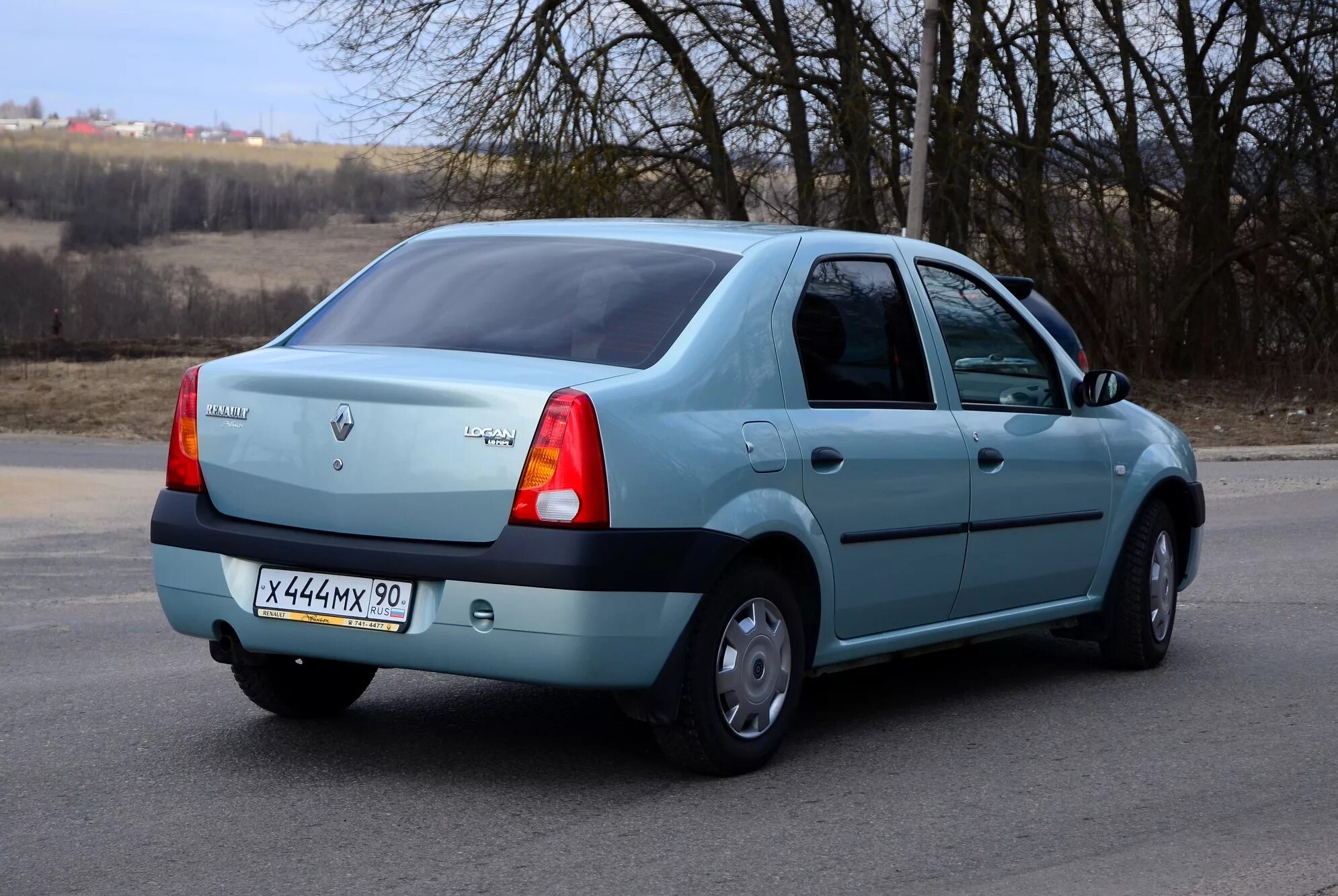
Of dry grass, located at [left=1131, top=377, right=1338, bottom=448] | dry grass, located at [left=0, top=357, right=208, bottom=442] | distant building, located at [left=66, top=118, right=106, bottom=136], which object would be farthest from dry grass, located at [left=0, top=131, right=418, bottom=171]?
dry grass, located at [left=1131, top=377, right=1338, bottom=448]

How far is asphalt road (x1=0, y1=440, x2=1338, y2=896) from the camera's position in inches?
166

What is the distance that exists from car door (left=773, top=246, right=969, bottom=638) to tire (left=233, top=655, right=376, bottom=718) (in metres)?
1.64

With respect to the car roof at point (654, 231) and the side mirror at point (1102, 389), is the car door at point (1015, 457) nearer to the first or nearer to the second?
the side mirror at point (1102, 389)

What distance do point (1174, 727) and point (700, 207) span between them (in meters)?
21.8

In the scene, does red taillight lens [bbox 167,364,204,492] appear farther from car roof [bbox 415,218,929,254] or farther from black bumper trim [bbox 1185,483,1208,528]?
black bumper trim [bbox 1185,483,1208,528]

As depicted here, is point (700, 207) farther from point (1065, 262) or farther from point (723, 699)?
point (723, 699)

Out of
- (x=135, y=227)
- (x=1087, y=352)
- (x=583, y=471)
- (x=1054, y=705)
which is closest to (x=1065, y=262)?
(x=1087, y=352)

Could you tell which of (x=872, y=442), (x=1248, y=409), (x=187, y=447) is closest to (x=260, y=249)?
(x=1248, y=409)

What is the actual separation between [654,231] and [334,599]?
1674 mm

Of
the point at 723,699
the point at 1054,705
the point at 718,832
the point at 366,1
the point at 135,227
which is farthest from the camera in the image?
the point at 135,227

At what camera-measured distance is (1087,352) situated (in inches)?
1129

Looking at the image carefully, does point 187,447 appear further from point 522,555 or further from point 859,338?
point 859,338

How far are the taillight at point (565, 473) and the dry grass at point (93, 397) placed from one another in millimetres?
21916

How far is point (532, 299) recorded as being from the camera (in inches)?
211
